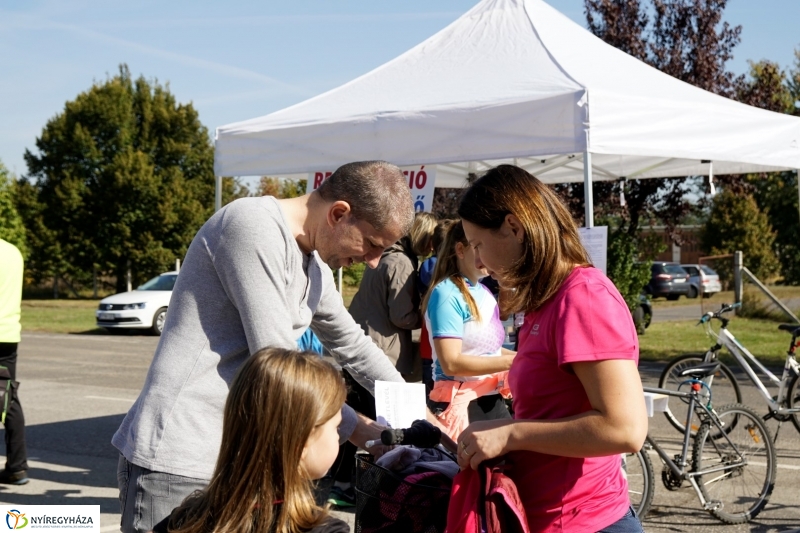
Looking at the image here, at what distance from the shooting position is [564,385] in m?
2.20

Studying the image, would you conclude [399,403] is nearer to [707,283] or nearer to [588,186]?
[588,186]

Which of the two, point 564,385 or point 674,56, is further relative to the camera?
point 674,56

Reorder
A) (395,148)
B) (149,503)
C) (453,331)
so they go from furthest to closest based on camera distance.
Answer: (395,148)
(453,331)
(149,503)

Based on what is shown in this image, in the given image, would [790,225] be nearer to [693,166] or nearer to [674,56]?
[674,56]

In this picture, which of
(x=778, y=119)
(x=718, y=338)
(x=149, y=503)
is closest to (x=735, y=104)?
(x=778, y=119)

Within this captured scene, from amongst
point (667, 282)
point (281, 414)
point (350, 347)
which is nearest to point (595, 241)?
point (350, 347)

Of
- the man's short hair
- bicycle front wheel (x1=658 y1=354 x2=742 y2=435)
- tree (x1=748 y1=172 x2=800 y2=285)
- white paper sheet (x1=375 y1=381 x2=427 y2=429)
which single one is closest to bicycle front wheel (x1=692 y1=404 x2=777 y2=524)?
bicycle front wheel (x1=658 y1=354 x2=742 y2=435)

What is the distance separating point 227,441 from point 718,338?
6.73 m

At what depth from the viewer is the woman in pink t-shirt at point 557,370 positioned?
6.86 ft

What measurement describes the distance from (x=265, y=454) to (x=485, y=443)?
1.78ft

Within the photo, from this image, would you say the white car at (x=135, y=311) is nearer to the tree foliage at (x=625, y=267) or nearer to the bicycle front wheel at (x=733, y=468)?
the tree foliage at (x=625, y=267)

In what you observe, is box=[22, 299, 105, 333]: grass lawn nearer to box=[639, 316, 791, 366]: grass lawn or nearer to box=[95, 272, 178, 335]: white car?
box=[95, 272, 178, 335]: white car

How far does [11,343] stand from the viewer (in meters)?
6.64

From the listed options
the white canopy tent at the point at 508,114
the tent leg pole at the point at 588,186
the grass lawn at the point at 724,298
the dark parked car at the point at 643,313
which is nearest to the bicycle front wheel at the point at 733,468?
the tent leg pole at the point at 588,186
